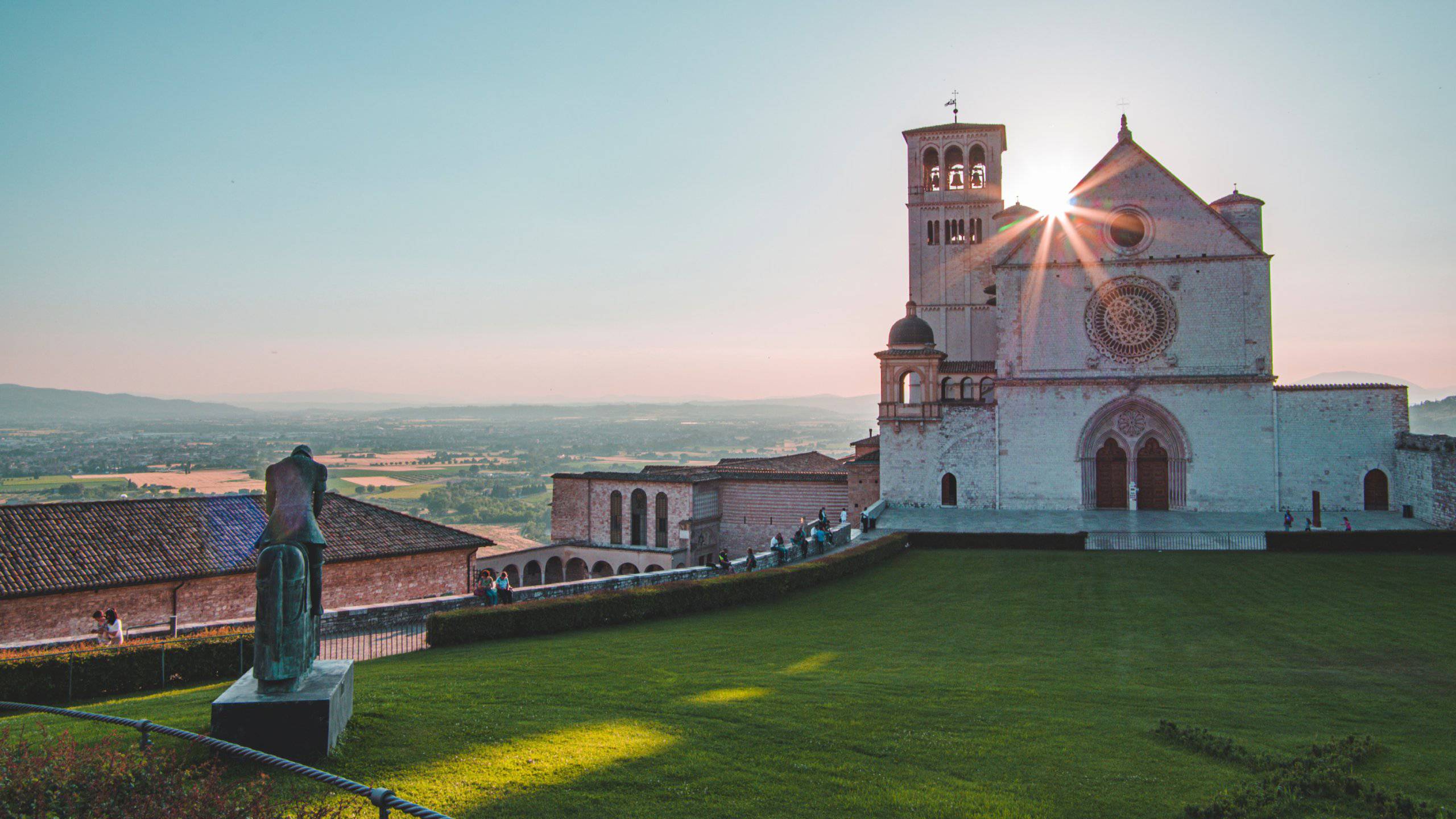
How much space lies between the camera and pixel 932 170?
52.1m

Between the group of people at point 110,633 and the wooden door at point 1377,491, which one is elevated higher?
the wooden door at point 1377,491

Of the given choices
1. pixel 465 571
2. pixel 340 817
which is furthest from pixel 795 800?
pixel 465 571

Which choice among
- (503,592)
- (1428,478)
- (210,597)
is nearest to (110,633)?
(210,597)

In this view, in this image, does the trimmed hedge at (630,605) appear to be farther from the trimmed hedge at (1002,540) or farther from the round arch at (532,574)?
the round arch at (532,574)

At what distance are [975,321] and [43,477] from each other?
83447mm

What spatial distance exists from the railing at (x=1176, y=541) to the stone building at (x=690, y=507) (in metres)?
14.6

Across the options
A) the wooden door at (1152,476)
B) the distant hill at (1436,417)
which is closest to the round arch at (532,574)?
the wooden door at (1152,476)

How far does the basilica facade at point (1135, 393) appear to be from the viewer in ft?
117

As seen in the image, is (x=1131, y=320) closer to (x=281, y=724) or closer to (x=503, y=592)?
(x=503, y=592)

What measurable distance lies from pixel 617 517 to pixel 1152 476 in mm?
25818

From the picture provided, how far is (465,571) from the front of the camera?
3089 cm

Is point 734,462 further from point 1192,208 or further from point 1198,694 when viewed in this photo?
point 1198,694

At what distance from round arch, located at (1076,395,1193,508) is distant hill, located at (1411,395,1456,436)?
352 ft

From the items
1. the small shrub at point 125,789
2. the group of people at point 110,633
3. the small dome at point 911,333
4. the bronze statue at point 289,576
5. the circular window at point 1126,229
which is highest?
the circular window at point 1126,229
